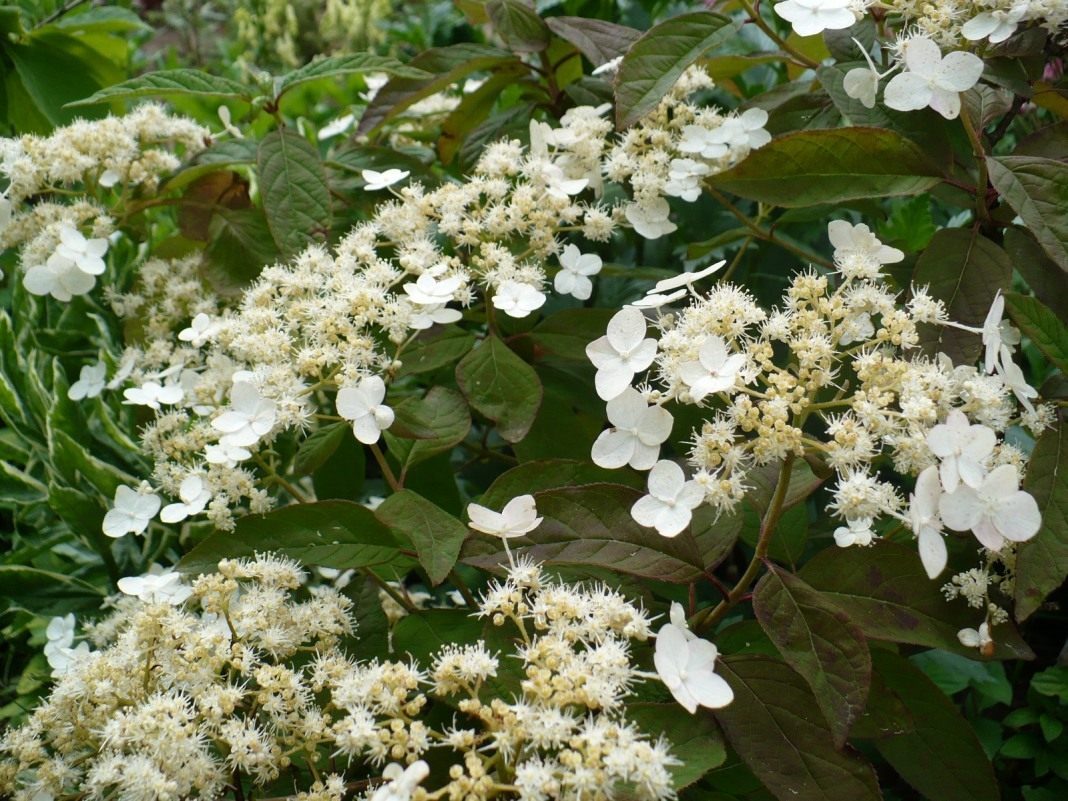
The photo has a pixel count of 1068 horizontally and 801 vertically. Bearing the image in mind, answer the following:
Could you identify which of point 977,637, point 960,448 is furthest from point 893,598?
point 960,448

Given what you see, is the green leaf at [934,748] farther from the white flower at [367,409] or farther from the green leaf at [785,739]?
the white flower at [367,409]

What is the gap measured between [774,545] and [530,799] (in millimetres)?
440

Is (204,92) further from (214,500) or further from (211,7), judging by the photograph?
(211,7)

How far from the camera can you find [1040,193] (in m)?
0.89

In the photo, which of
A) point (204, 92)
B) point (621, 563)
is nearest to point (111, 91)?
point (204, 92)

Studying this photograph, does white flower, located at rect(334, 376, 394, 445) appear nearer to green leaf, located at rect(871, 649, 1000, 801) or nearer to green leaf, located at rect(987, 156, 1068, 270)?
green leaf, located at rect(871, 649, 1000, 801)

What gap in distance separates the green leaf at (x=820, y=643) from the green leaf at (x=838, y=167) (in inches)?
15.5

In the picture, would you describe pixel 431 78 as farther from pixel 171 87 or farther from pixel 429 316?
pixel 429 316

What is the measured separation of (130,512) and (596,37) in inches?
32.2

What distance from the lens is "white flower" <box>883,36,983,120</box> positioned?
2.92 feet

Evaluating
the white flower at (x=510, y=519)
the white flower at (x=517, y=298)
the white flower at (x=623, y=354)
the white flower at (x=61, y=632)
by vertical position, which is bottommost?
the white flower at (x=61, y=632)

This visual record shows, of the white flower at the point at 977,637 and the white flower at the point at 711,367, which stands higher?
the white flower at the point at 711,367

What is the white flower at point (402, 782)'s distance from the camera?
Answer: 0.66 meters

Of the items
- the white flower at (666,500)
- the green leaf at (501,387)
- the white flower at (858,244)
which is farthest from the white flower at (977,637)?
the green leaf at (501,387)
